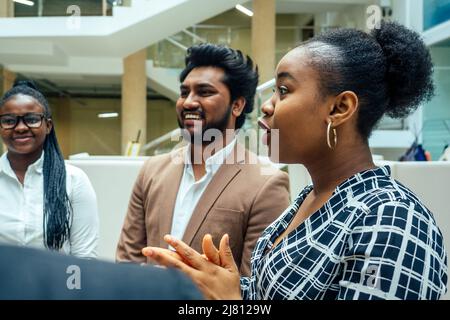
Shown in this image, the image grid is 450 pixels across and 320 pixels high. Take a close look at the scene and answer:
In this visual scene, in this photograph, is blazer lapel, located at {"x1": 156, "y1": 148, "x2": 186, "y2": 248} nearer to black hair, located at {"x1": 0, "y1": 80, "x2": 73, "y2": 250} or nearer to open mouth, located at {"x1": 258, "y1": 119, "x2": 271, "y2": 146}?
black hair, located at {"x1": 0, "y1": 80, "x2": 73, "y2": 250}

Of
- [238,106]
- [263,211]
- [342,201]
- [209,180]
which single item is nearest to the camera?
[342,201]

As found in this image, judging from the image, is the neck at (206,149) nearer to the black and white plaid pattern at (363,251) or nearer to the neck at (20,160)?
the neck at (20,160)

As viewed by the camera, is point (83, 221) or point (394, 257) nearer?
point (394, 257)

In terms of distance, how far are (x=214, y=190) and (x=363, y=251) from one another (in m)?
0.68

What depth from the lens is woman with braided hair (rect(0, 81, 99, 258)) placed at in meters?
1.38

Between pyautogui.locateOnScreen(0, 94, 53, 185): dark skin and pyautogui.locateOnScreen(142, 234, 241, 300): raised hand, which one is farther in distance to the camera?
pyautogui.locateOnScreen(0, 94, 53, 185): dark skin

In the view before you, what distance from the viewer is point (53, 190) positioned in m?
1.42

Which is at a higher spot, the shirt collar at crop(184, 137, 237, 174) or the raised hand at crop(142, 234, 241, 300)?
the shirt collar at crop(184, 137, 237, 174)

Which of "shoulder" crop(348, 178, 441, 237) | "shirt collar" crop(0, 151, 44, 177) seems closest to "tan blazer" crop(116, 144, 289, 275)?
"shirt collar" crop(0, 151, 44, 177)

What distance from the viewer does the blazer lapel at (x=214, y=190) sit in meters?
1.28

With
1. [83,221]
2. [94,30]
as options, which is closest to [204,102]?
[83,221]

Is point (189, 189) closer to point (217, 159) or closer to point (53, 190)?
point (217, 159)

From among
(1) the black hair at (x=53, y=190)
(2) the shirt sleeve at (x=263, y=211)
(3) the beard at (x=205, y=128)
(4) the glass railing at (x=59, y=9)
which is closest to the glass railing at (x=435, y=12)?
(4) the glass railing at (x=59, y=9)
